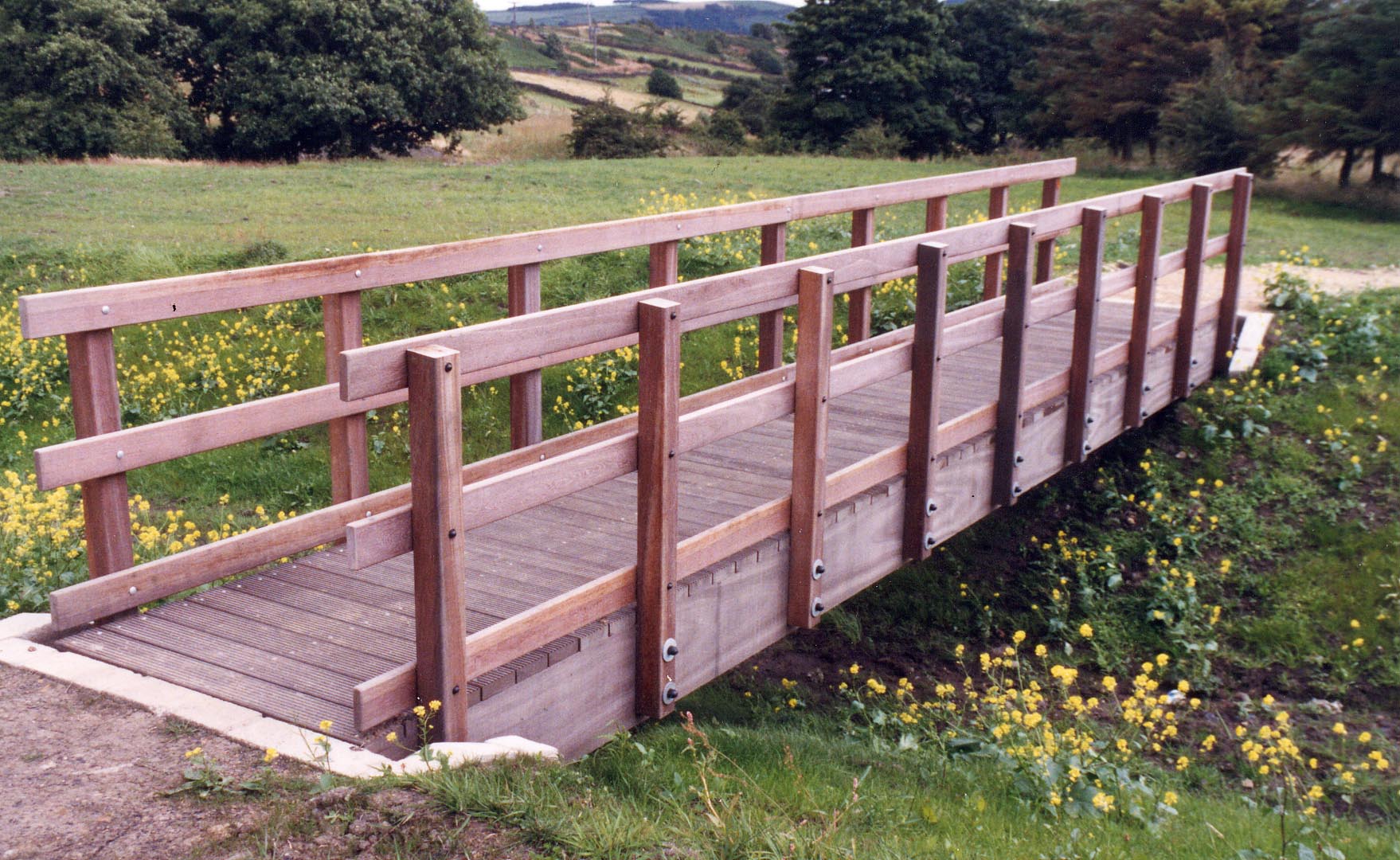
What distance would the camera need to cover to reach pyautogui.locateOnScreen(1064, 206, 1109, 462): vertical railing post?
24.6ft

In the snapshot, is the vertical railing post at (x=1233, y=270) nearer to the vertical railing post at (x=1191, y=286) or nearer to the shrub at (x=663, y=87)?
the vertical railing post at (x=1191, y=286)

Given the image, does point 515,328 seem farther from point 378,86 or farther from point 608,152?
point 378,86

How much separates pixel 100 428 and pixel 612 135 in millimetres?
28784

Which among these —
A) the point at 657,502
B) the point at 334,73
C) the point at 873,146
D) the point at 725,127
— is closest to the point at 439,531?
the point at 657,502

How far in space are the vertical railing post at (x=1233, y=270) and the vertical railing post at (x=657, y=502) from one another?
659cm

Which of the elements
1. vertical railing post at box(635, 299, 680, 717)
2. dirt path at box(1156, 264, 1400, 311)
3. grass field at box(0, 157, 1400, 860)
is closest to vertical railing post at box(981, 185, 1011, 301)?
grass field at box(0, 157, 1400, 860)

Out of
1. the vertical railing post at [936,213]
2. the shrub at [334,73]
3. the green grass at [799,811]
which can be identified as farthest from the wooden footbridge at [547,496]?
the shrub at [334,73]

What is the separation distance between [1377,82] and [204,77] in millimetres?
29882

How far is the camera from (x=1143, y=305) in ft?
27.0

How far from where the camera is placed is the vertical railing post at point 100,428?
4.62m

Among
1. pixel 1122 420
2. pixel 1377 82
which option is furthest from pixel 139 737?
pixel 1377 82

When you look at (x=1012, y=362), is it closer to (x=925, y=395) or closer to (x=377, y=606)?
(x=925, y=395)

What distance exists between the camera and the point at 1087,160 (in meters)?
28.3

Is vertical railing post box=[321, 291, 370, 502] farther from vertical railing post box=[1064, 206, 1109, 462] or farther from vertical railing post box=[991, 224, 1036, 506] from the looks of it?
vertical railing post box=[1064, 206, 1109, 462]
